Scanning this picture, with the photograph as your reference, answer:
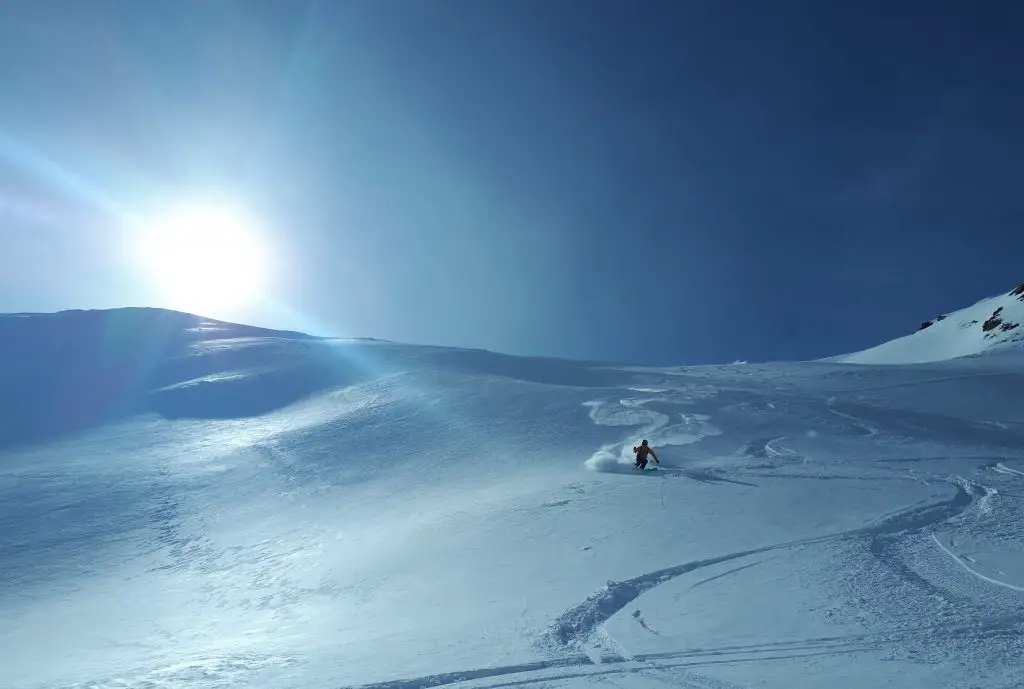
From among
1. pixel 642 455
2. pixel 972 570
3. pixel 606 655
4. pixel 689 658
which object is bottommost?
pixel 606 655

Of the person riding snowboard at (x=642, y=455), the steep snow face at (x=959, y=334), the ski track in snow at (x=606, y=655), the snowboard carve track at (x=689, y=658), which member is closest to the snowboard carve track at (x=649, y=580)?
the ski track in snow at (x=606, y=655)

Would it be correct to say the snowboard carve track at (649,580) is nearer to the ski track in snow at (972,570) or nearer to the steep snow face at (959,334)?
the ski track in snow at (972,570)

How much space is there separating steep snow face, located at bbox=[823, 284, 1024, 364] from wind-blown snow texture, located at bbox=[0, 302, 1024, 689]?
46.5m

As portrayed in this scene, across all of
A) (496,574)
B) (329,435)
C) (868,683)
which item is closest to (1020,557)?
(868,683)

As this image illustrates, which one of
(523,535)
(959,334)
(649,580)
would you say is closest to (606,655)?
(649,580)

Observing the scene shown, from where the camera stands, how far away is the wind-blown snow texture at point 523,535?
703 centimetres

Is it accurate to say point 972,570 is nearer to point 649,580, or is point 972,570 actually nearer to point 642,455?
point 649,580

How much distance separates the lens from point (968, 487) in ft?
42.4

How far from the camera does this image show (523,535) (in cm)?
1217

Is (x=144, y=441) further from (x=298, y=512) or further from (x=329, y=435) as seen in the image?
(x=298, y=512)

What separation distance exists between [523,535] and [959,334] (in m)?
85.9

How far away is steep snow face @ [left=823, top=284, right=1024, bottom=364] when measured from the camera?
68.2 metres

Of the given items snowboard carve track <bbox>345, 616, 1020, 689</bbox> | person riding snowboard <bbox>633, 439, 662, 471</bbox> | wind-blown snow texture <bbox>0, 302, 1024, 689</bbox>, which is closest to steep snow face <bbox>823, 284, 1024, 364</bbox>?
wind-blown snow texture <bbox>0, 302, 1024, 689</bbox>

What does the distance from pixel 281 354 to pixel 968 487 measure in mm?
36457
